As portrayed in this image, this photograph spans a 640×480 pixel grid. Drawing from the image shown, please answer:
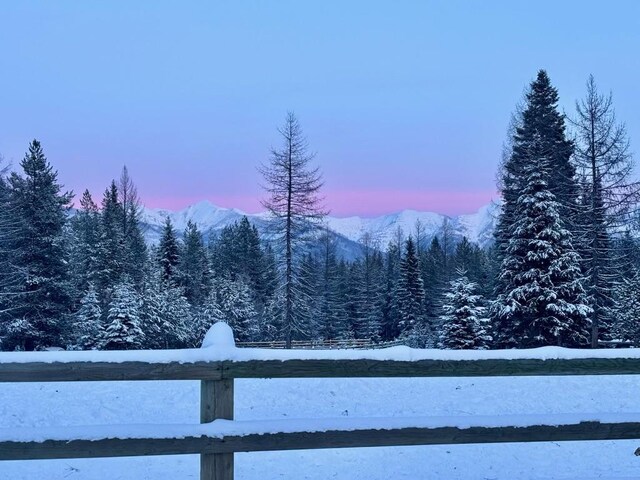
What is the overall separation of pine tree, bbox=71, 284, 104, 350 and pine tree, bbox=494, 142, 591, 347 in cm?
2435

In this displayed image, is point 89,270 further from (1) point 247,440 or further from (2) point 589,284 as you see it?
(1) point 247,440

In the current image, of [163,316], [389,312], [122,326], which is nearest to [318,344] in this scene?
[163,316]

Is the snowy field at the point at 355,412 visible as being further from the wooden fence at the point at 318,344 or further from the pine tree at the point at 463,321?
the wooden fence at the point at 318,344

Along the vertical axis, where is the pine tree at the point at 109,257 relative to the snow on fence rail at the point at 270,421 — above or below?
above

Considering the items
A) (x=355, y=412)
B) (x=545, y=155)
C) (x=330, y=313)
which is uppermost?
(x=545, y=155)

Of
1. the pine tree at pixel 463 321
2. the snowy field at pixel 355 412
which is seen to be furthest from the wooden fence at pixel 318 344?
the snowy field at pixel 355 412

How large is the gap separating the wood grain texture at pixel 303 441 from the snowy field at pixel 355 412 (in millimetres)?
1061

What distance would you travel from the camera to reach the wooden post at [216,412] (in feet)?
11.8

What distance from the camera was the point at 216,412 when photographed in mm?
3596

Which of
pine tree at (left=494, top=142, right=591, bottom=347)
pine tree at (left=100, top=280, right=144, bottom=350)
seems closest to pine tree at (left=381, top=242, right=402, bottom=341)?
pine tree at (left=494, top=142, right=591, bottom=347)

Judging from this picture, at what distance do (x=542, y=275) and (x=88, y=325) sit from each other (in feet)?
90.2

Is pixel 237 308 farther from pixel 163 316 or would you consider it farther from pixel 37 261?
pixel 37 261

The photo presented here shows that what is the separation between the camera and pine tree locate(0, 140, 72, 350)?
3098 centimetres

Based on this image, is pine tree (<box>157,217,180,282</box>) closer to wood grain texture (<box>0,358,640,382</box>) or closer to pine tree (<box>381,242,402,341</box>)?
pine tree (<box>381,242,402,341</box>)
